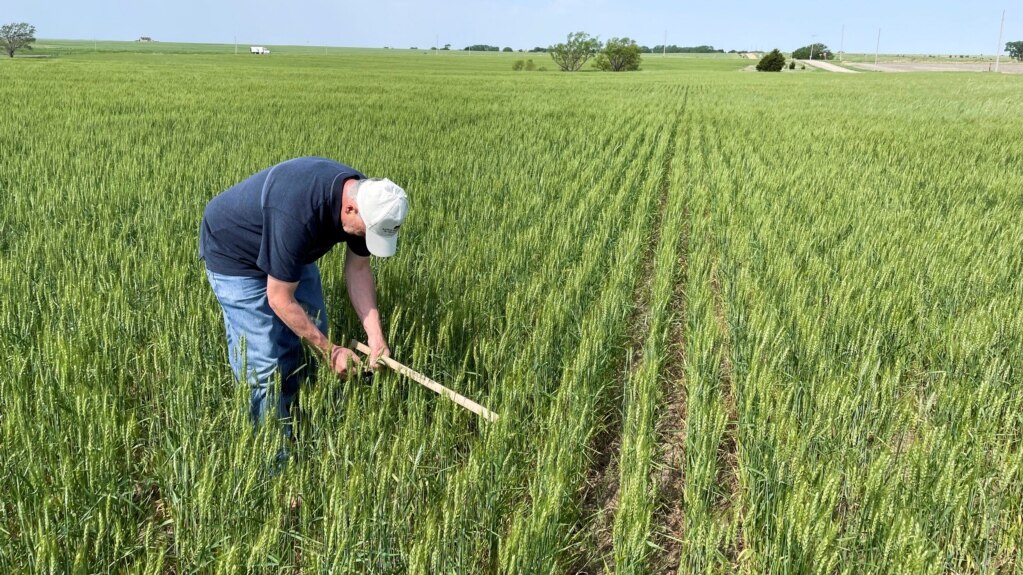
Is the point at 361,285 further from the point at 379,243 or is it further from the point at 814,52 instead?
the point at 814,52

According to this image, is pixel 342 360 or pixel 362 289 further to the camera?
pixel 362 289

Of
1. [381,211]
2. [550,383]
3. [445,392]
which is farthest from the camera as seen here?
[550,383]

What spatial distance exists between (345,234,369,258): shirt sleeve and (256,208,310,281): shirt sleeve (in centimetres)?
25

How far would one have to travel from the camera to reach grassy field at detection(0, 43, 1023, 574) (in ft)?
5.39

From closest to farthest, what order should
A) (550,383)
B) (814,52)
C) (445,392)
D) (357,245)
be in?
(445,392), (357,245), (550,383), (814,52)

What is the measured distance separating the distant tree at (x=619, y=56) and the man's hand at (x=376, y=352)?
199 ft

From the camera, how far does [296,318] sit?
7.02ft

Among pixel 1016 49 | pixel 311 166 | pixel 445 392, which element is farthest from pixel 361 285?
pixel 1016 49

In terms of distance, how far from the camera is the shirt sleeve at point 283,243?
2051mm

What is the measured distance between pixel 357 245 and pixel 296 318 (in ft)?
1.32

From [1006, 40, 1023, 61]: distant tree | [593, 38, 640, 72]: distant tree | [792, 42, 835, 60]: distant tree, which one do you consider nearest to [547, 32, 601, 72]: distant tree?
[593, 38, 640, 72]: distant tree

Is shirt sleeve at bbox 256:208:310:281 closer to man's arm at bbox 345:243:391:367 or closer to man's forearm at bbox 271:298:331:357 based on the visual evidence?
man's forearm at bbox 271:298:331:357

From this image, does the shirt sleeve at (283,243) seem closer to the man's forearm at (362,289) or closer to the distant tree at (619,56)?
the man's forearm at (362,289)

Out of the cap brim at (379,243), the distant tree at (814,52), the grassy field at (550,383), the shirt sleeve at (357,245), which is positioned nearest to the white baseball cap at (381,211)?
the cap brim at (379,243)
